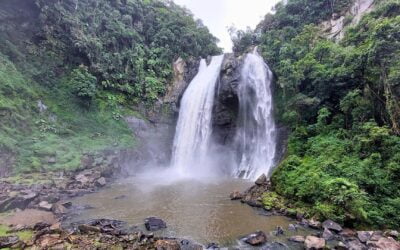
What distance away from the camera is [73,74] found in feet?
100

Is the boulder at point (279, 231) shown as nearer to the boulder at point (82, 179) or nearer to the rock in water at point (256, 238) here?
the rock in water at point (256, 238)

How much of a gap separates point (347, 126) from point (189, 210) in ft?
41.1

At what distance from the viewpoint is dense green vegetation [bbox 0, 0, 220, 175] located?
23922 mm

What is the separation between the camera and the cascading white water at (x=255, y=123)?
1041 inches

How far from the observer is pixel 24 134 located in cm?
2377

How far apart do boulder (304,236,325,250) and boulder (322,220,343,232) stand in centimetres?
174

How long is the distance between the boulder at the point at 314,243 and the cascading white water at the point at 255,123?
13.5 meters

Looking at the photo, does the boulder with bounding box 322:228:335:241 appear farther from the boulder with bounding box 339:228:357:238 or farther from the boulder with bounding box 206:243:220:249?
the boulder with bounding box 206:243:220:249

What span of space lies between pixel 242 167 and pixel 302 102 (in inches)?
330

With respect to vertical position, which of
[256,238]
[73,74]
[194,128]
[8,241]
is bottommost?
[8,241]

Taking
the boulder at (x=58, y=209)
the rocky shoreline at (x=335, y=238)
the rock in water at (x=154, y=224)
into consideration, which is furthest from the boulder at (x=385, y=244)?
the boulder at (x=58, y=209)

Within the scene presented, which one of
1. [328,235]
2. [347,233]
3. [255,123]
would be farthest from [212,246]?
[255,123]

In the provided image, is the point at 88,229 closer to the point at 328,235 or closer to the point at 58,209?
the point at 58,209

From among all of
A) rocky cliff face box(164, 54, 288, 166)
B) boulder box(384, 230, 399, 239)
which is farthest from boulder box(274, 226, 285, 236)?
rocky cliff face box(164, 54, 288, 166)
